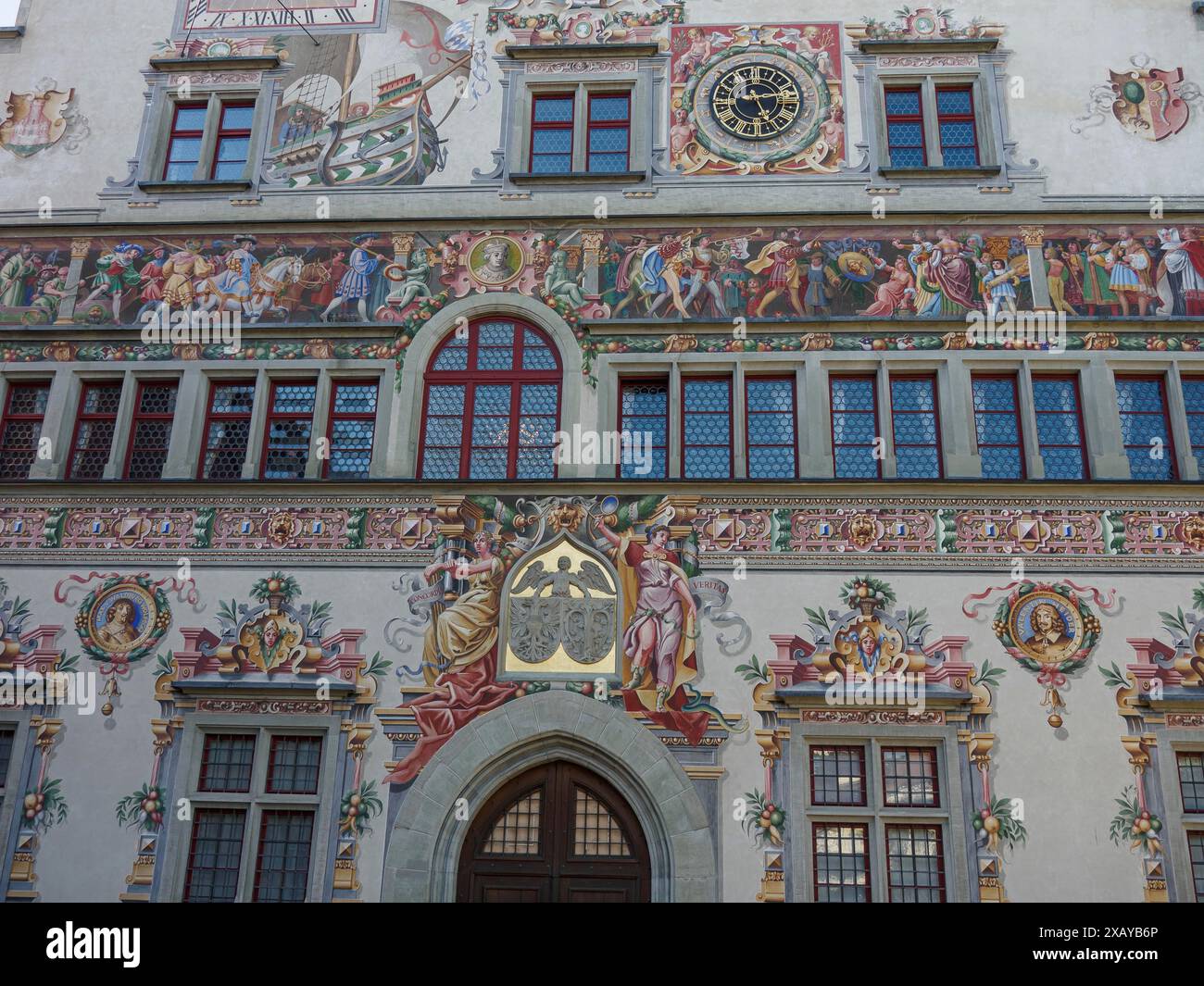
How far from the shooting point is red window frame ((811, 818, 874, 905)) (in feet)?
34.6

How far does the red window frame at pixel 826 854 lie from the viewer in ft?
34.6

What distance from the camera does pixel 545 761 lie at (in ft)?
36.5

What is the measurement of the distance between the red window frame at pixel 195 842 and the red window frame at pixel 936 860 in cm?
546

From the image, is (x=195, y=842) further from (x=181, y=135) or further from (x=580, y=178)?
(x=181, y=135)

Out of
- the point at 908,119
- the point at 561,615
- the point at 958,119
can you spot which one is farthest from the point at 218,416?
the point at 958,119

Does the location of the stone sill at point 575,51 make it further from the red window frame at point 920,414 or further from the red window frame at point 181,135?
the red window frame at point 920,414

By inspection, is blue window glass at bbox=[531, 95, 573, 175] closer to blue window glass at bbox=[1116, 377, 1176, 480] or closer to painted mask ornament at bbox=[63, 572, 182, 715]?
painted mask ornament at bbox=[63, 572, 182, 715]

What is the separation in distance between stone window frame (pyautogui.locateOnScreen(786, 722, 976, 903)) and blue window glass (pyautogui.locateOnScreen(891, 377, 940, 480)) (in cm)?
242

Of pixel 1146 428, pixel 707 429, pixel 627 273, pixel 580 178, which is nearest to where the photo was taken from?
pixel 1146 428

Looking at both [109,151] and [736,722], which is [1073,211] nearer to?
[736,722]

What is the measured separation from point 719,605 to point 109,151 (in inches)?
327

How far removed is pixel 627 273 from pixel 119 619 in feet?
19.1

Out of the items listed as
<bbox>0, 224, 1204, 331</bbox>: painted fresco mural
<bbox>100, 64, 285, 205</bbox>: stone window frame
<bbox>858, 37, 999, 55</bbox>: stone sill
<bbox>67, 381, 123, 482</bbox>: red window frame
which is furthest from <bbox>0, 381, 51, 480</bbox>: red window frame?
<bbox>858, 37, 999, 55</bbox>: stone sill

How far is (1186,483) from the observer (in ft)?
37.5
